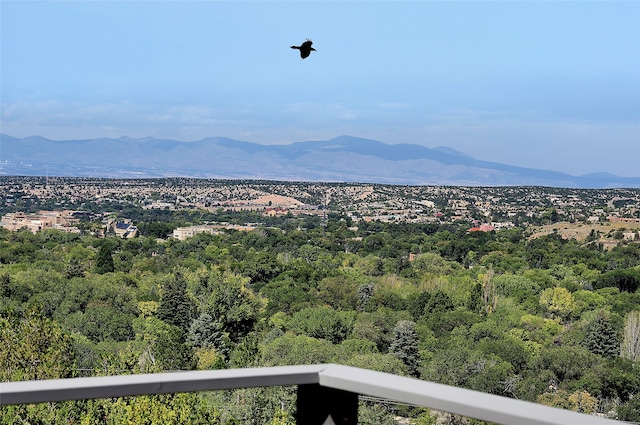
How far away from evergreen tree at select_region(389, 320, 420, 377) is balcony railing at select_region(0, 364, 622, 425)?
852 inches

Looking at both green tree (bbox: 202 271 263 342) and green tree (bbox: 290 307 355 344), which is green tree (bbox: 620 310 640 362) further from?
green tree (bbox: 202 271 263 342)

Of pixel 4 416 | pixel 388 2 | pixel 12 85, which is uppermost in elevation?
pixel 12 85

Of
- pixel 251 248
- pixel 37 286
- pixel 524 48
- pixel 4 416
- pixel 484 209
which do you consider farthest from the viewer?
pixel 524 48

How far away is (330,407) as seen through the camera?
87 centimetres

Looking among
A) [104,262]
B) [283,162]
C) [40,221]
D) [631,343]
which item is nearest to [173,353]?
[104,262]

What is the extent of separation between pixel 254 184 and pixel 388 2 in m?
54.8

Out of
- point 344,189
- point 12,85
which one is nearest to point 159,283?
point 344,189

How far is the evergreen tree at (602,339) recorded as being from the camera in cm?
2313

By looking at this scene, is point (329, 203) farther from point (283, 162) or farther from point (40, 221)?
point (283, 162)

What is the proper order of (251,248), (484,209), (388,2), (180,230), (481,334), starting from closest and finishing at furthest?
(388,2) → (481,334) → (251,248) → (180,230) → (484,209)

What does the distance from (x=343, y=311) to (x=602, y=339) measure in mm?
8474

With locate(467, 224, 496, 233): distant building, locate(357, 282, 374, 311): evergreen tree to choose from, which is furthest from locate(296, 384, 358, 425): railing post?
locate(467, 224, 496, 233): distant building

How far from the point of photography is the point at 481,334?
80.0 feet

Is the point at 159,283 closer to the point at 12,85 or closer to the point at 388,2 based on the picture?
the point at 388,2
